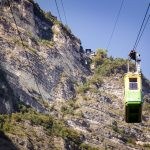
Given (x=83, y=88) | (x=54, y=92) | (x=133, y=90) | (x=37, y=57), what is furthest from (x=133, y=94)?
(x=83, y=88)

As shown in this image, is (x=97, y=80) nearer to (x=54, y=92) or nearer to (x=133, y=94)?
(x=54, y=92)

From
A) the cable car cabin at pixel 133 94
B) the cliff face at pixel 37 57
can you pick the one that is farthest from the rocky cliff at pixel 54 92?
the cable car cabin at pixel 133 94

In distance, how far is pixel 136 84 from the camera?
28.7 metres

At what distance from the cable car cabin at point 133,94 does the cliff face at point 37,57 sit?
56.5m

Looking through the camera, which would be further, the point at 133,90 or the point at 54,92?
the point at 54,92

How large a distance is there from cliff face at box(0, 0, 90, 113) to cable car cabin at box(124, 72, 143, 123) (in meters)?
56.5

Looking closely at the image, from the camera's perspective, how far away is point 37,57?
113 meters

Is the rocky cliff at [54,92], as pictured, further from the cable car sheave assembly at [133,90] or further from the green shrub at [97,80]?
the cable car sheave assembly at [133,90]

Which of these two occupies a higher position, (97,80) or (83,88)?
(97,80)

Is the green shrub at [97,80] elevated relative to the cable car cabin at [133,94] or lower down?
elevated

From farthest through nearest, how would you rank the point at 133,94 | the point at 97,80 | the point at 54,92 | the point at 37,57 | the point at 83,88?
the point at 97,80 → the point at 83,88 → the point at 37,57 → the point at 54,92 → the point at 133,94

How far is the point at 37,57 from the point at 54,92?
10.3 meters

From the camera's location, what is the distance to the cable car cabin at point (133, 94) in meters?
28.0

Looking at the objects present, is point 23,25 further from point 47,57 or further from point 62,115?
point 62,115
